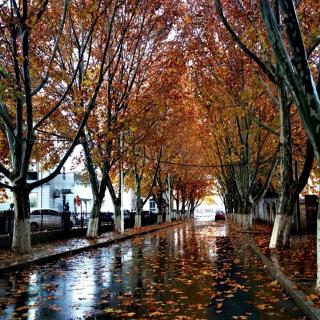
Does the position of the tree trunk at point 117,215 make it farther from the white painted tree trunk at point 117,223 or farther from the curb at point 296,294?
the curb at point 296,294

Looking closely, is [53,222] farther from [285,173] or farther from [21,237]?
[285,173]

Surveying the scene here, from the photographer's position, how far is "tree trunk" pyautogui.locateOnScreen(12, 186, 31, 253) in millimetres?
15438

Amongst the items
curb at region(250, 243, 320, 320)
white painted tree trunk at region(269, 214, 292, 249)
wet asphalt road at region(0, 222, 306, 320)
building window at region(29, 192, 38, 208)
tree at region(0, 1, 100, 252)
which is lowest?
wet asphalt road at region(0, 222, 306, 320)

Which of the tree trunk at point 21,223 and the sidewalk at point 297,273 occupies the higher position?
the tree trunk at point 21,223

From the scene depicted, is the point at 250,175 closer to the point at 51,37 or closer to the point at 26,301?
the point at 51,37

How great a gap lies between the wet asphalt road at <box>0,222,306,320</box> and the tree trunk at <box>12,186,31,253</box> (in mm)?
2528

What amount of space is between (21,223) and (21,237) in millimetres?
476

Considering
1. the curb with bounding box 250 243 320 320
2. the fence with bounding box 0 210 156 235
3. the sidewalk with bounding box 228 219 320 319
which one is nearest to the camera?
the curb with bounding box 250 243 320 320

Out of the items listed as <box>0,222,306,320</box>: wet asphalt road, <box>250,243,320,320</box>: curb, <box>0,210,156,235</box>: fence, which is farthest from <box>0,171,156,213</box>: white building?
<box>250,243,320,320</box>: curb

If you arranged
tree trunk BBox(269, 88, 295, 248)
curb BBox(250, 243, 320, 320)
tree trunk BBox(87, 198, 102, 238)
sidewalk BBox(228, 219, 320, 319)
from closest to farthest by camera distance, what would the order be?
curb BBox(250, 243, 320, 320) → sidewalk BBox(228, 219, 320, 319) → tree trunk BBox(269, 88, 295, 248) → tree trunk BBox(87, 198, 102, 238)

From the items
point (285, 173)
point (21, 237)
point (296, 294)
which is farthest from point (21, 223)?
point (296, 294)

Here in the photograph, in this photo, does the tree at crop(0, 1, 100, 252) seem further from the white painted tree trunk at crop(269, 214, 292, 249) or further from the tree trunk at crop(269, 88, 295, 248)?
the white painted tree trunk at crop(269, 214, 292, 249)

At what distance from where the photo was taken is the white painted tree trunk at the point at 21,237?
15367 mm

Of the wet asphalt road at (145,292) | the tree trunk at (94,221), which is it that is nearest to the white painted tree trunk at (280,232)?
the wet asphalt road at (145,292)
